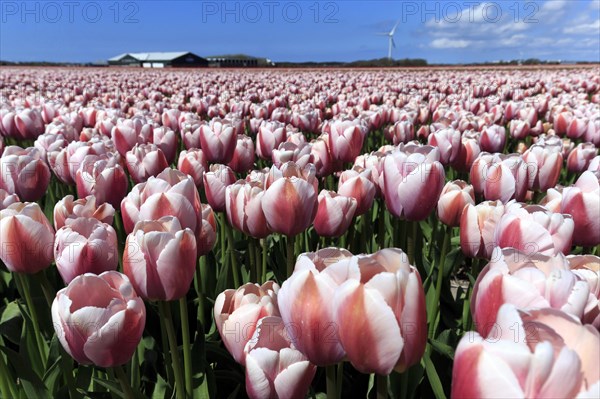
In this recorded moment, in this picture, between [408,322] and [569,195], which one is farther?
[569,195]

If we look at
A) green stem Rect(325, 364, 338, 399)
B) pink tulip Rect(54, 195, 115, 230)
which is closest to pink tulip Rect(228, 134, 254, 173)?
pink tulip Rect(54, 195, 115, 230)

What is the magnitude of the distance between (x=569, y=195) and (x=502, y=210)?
264mm

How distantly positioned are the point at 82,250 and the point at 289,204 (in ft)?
2.10

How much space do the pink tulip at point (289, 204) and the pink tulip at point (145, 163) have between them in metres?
1.13

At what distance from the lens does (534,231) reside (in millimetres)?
1324

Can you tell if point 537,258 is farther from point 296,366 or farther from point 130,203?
point 130,203

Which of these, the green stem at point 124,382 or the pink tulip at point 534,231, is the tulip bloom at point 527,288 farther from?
the green stem at point 124,382

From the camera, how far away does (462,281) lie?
3744 mm

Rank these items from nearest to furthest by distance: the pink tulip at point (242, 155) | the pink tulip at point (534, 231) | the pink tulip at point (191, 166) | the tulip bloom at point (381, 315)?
the tulip bloom at point (381, 315) → the pink tulip at point (534, 231) → the pink tulip at point (191, 166) → the pink tulip at point (242, 155)

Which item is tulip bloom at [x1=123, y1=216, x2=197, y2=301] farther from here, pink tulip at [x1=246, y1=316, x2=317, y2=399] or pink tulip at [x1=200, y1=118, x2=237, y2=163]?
pink tulip at [x1=200, y1=118, x2=237, y2=163]

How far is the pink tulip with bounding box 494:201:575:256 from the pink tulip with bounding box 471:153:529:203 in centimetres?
70

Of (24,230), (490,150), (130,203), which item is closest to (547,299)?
(130,203)

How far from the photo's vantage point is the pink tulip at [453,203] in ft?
6.49

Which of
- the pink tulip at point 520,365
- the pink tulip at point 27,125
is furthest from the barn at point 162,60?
the pink tulip at point 520,365
